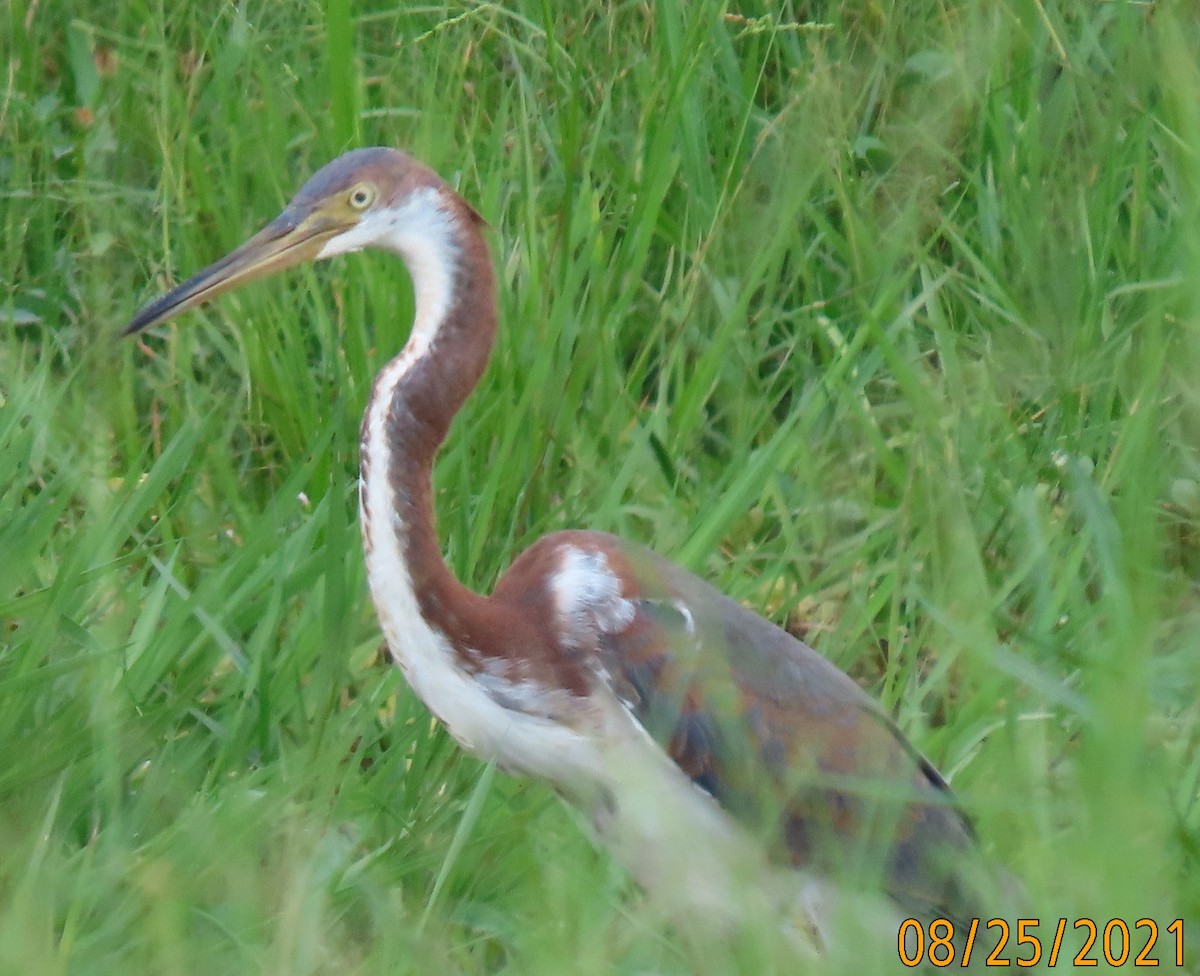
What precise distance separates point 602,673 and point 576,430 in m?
0.76

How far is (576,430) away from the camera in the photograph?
342 centimetres

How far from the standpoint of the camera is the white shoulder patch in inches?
108

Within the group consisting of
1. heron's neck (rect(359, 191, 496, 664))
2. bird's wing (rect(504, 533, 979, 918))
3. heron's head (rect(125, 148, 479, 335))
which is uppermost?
heron's head (rect(125, 148, 479, 335))

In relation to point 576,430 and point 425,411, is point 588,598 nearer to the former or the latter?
point 425,411

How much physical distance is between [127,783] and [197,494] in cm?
85

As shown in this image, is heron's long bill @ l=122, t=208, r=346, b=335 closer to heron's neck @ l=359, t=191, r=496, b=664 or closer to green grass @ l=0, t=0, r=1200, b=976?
heron's neck @ l=359, t=191, r=496, b=664

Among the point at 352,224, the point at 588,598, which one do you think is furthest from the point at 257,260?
the point at 588,598

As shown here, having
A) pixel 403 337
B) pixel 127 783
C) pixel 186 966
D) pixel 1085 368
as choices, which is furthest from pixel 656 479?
pixel 186 966

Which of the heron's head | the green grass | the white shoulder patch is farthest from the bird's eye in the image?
the white shoulder patch

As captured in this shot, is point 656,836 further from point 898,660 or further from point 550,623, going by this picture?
point 898,660

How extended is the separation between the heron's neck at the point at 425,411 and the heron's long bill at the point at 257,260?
14 centimetres

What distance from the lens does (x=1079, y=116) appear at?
12.9ft
